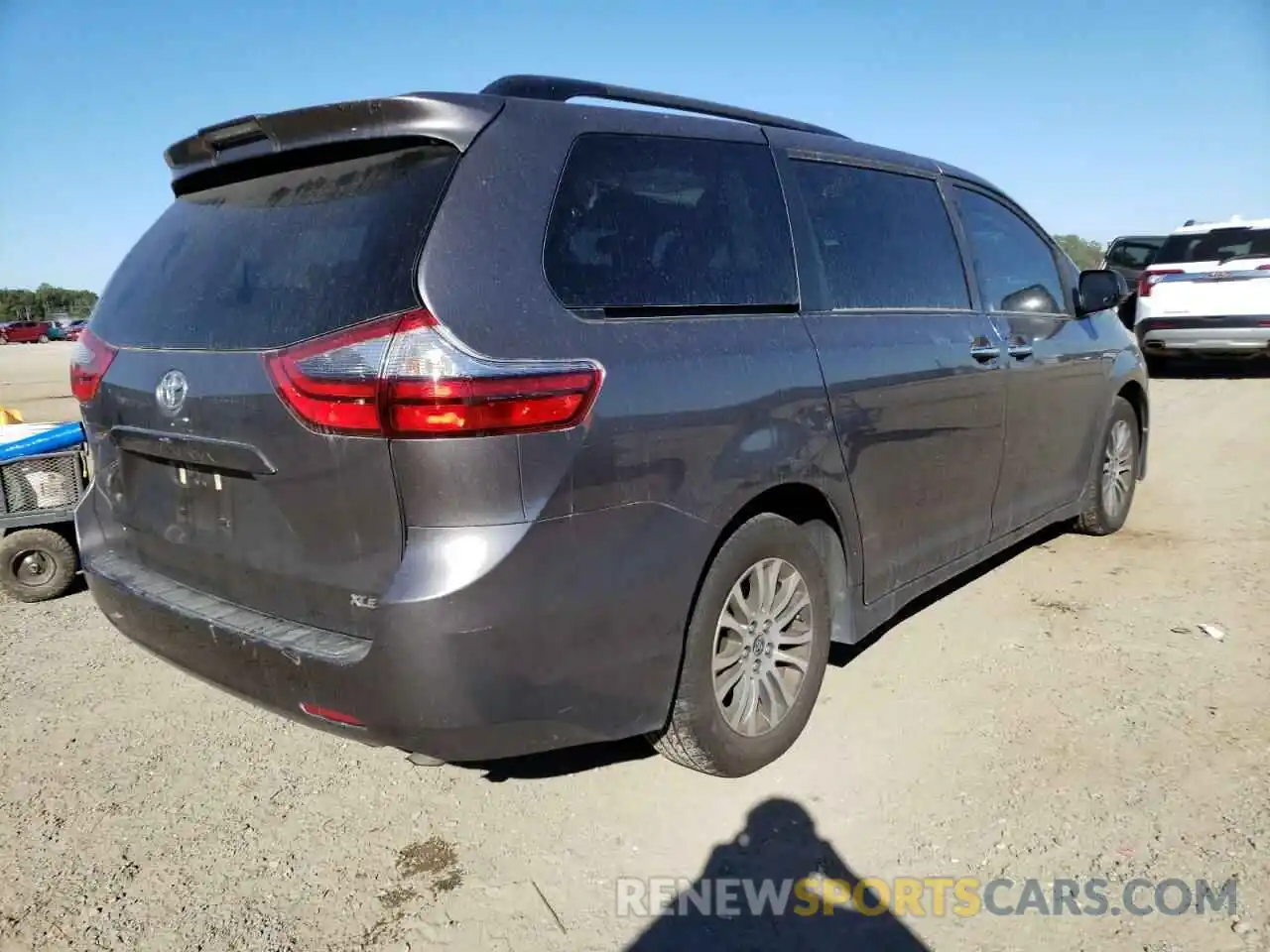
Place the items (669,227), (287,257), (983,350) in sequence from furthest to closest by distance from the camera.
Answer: (983,350) < (669,227) < (287,257)

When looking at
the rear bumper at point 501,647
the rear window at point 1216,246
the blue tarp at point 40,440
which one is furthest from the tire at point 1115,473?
the rear window at point 1216,246

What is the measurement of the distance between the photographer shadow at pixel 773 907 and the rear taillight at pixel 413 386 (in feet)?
4.13

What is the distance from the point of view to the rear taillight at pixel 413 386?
200 centimetres

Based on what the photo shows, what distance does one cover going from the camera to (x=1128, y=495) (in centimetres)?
553

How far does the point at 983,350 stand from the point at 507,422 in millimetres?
2449

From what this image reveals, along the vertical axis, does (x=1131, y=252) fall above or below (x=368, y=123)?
above

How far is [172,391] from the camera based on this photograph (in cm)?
243

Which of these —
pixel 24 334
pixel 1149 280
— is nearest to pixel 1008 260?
pixel 1149 280

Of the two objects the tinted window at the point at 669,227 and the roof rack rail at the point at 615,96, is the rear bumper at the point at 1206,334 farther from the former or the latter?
the tinted window at the point at 669,227

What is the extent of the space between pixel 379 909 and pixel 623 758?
96 centimetres

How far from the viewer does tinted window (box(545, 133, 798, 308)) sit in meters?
2.33

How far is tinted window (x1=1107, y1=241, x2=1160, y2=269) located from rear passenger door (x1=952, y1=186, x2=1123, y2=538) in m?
13.8

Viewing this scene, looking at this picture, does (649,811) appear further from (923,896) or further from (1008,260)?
(1008,260)

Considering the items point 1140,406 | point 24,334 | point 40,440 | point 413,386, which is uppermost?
point 24,334
